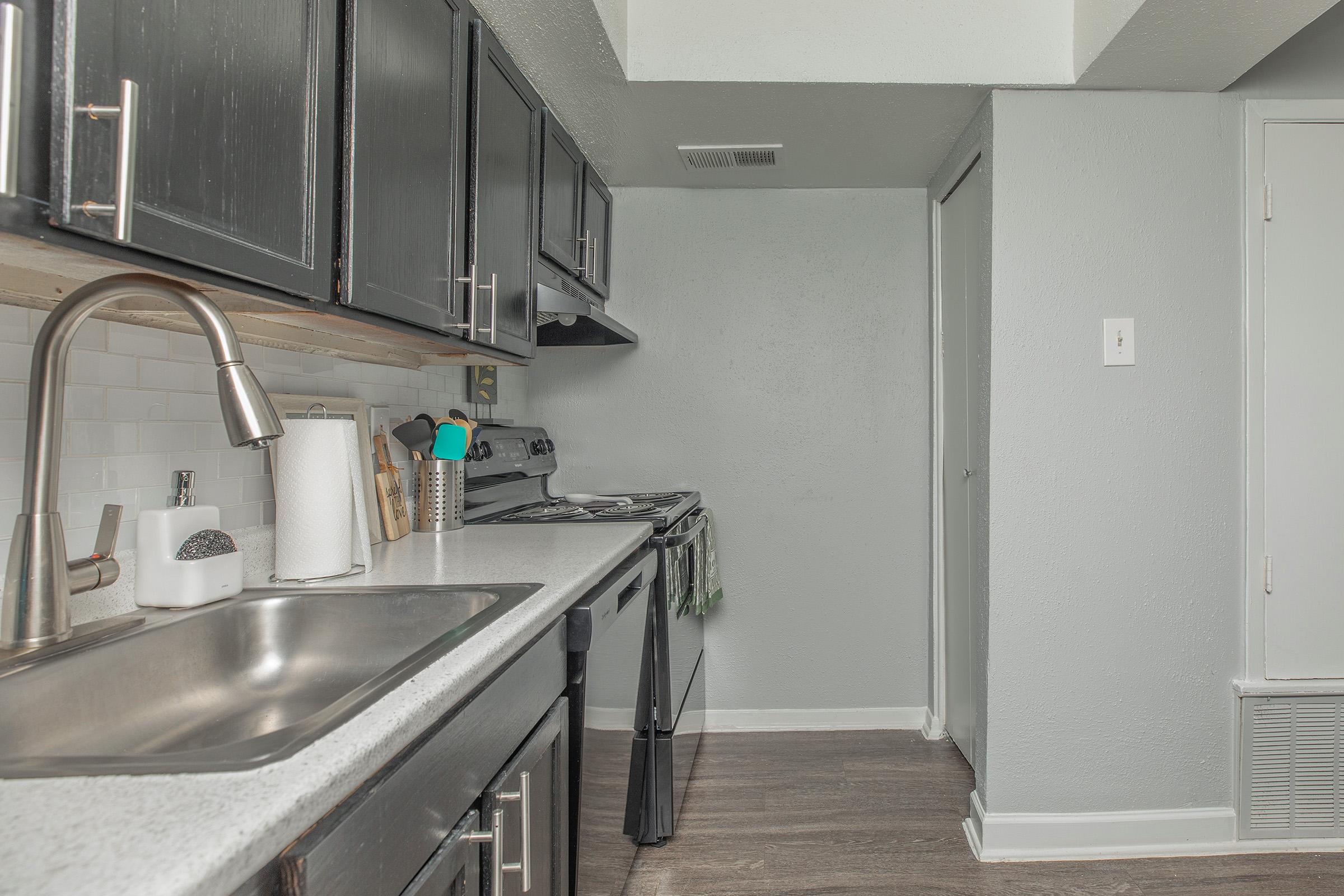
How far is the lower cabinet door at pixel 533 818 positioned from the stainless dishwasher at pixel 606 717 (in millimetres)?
41

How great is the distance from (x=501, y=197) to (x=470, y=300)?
0.33 metres

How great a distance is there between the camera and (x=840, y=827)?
7.32ft

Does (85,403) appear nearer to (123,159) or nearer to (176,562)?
(176,562)

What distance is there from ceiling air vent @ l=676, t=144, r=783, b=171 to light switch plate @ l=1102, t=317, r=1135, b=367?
44.8 inches

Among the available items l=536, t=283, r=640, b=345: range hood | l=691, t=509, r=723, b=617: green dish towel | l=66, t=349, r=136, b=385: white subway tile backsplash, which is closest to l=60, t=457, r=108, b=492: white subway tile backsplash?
l=66, t=349, r=136, b=385: white subway tile backsplash

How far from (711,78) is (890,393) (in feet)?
4.53

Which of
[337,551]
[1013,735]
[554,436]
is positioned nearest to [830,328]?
[554,436]

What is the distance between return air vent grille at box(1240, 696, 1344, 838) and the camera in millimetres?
2129

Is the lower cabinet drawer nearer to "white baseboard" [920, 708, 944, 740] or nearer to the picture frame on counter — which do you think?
the picture frame on counter

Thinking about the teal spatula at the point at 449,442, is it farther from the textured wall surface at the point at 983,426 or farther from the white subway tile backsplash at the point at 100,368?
the textured wall surface at the point at 983,426

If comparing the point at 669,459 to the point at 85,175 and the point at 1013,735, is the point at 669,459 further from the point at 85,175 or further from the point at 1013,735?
the point at 85,175

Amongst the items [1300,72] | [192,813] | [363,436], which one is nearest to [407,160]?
[363,436]

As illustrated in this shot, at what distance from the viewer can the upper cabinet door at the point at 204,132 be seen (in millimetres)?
723

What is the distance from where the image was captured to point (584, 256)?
261 cm
